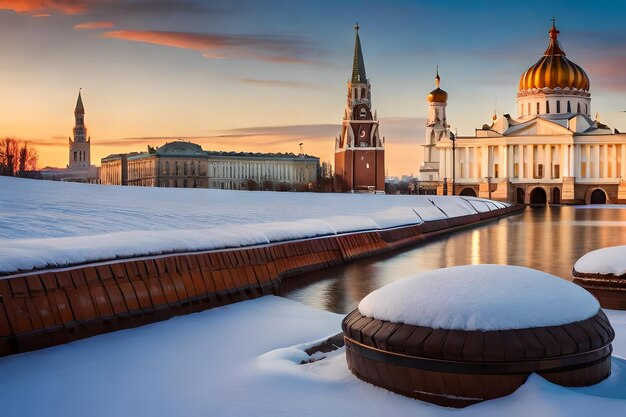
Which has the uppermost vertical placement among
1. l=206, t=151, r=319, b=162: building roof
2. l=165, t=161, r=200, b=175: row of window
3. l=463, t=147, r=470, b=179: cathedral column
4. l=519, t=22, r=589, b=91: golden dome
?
l=519, t=22, r=589, b=91: golden dome

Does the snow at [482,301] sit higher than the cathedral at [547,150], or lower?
lower

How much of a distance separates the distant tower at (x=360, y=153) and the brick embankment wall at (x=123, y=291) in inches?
4359

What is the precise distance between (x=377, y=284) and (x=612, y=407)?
7.84 m

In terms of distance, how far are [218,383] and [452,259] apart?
11762 millimetres

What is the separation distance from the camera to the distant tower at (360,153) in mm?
124250

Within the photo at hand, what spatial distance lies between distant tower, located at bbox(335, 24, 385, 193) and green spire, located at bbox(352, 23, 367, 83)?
5526 mm

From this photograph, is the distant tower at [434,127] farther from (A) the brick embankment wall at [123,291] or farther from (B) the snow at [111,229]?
(A) the brick embankment wall at [123,291]

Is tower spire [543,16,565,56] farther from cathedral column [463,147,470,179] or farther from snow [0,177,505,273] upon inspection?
snow [0,177,505,273]

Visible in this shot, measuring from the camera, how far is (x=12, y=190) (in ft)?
62.3

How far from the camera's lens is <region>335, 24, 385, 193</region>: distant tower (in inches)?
4892

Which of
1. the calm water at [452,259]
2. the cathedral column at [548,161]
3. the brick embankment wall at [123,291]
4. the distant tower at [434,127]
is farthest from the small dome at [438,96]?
the brick embankment wall at [123,291]

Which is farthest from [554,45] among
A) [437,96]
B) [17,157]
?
[17,157]

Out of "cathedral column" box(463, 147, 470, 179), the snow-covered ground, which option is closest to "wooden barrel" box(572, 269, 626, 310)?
the snow-covered ground

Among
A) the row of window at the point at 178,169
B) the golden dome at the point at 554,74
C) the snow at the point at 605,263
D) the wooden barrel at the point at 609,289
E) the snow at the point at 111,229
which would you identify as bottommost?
the wooden barrel at the point at 609,289
